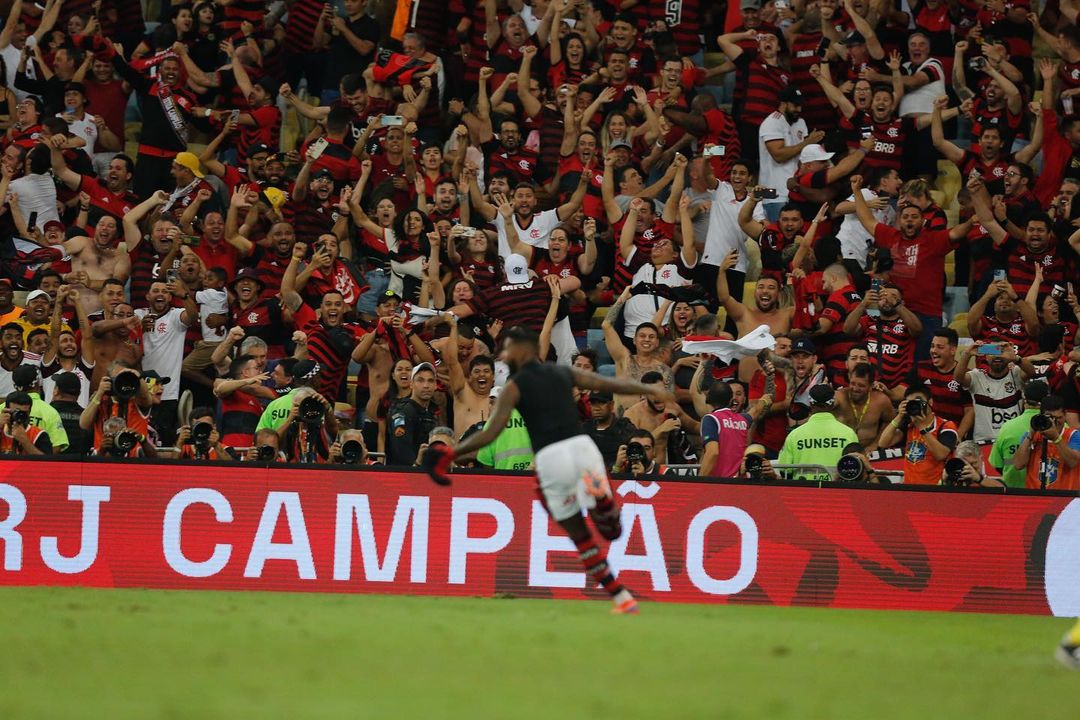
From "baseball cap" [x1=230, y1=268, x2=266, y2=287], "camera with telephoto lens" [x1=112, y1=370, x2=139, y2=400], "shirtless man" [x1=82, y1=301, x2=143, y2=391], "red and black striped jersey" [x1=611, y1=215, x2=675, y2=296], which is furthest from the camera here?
"red and black striped jersey" [x1=611, y1=215, x2=675, y2=296]

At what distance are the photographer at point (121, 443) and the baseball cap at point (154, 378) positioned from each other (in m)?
0.73

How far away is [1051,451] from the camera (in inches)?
645

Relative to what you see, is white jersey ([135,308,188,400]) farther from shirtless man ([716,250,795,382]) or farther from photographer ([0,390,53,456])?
shirtless man ([716,250,795,382])

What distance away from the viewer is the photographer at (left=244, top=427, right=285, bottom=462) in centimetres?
1642

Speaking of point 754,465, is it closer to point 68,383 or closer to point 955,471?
point 955,471

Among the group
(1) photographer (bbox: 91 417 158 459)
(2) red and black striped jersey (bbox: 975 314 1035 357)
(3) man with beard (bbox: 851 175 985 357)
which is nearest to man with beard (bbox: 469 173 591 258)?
(3) man with beard (bbox: 851 175 985 357)

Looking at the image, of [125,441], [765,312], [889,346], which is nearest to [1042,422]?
[889,346]

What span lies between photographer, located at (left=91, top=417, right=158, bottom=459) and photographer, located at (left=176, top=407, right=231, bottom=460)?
32cm

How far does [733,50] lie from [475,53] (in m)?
3.87

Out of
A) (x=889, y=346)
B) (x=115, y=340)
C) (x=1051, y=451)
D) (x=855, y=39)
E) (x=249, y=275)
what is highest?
(x=855, y=39)

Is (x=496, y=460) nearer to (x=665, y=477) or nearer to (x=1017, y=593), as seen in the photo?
(x=665, y=477)

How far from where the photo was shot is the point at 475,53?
76.3 feet

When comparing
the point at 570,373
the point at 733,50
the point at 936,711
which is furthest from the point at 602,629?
the point at 733,50

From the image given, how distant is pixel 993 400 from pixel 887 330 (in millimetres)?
1464
